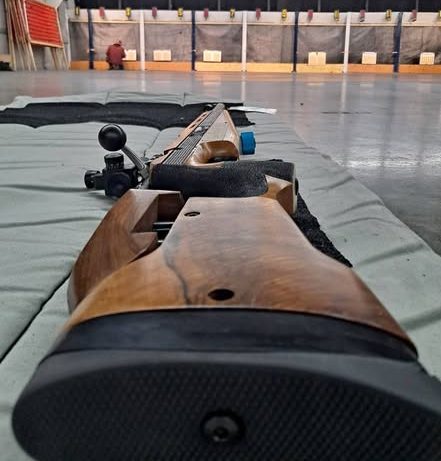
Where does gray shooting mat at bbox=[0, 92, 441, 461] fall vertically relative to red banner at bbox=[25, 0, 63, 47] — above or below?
below

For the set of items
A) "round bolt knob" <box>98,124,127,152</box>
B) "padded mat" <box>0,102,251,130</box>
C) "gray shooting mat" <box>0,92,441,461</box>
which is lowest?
"padded mat" <box>0,102,251,130</box>

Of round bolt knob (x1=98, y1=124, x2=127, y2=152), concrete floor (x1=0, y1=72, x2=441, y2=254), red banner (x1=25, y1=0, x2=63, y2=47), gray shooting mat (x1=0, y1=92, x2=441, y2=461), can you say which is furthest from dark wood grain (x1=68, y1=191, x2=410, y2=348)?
red banner (x1=25, y1=0, x2=63, y2=47)

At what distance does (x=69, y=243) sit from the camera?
115cm

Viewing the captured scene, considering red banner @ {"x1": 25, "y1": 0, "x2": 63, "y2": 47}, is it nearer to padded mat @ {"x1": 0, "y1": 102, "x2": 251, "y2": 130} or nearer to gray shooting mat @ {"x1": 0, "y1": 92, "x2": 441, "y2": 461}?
padded mat @ {"x1": 0, "y1": 102, "x2": 251, "y2": 130}

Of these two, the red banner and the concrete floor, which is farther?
the red banner

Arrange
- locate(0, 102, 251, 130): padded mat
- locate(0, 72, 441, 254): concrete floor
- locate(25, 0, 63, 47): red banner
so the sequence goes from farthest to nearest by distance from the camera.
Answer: locate(25, 0, 63, 47): red banner → locate(0, 102, 251, 130): padded mat → locate(0, 72, 441, 254): concrete floor

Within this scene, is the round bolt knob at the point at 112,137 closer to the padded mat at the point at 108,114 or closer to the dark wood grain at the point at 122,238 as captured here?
the dark wood grain at the point at 122,238

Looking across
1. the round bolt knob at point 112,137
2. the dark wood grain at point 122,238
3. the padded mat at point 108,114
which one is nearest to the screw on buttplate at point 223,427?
the dark wood grain at point 122,238

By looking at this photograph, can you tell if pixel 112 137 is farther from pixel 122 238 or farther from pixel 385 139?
pixel 385 139

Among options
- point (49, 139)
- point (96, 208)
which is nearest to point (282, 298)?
point (96, 208)

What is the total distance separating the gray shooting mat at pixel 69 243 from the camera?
0.76m

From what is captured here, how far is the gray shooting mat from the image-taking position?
0.76 meters

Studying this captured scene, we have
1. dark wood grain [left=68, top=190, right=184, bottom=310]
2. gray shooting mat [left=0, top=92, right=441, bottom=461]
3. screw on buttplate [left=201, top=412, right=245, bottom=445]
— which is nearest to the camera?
screw on buttplate [left=201, top=412, right=245, bottom=445]

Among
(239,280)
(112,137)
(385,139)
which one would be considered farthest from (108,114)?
(239,280)
